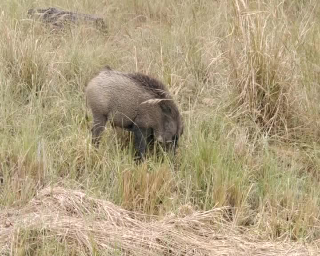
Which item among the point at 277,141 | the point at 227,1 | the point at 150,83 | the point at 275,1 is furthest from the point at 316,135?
the point at 227,1

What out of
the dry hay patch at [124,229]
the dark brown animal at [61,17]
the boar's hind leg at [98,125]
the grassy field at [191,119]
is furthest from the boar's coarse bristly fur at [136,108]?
the dark brown animal at [61,17]

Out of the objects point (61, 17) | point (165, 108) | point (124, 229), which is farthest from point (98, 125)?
point (61, 17)

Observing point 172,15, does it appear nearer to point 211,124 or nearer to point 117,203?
point 211,124

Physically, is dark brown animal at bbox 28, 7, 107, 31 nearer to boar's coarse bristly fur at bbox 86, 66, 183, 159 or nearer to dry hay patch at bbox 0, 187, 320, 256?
boar's coarse bristly fur at bbox 86, 66, 183, 159

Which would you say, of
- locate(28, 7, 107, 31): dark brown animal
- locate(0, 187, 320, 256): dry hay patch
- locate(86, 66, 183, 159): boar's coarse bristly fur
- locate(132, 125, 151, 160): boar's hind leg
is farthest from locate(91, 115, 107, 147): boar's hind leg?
locate(28, 7, 107, 31): dark brown animal

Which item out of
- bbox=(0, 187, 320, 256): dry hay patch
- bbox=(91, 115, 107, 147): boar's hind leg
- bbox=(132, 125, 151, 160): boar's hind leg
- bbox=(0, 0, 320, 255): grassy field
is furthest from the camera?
bbox=(91, 115, 107, 147): boar's hind leg

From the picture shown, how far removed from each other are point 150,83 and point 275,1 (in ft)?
7.63

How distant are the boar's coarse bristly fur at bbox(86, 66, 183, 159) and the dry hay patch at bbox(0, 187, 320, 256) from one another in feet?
3.32

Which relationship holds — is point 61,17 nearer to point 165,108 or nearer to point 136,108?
point 136,108

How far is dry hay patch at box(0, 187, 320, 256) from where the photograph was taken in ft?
12.8

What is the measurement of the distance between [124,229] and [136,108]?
60.1 inches

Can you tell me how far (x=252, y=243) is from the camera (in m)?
4.11

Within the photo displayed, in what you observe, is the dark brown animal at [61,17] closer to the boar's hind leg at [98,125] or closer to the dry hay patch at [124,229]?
the boar's hind leg at [98,125]

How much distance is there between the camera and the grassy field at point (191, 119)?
4555mm
